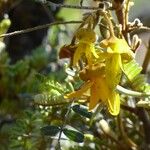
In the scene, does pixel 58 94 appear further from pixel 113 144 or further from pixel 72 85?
pixel 113 144

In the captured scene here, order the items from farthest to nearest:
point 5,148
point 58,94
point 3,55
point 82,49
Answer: point 3,55 → point 5,148 → point 58,94 → point 82,49

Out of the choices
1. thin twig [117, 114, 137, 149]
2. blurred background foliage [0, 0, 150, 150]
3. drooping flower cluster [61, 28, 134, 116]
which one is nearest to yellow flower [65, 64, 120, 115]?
drooping flower cluster [61, 28, 134, 116]

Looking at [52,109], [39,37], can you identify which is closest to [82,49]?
[52,109]

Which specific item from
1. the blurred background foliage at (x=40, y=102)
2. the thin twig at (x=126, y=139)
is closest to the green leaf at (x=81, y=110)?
the blurred background foliage at (x=40, y=102)

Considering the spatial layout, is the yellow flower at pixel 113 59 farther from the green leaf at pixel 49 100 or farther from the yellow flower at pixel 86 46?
the green leaf at pixel 49 100

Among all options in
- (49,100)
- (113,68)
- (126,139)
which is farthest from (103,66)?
(126,139)

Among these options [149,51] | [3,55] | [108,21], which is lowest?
[3,55]

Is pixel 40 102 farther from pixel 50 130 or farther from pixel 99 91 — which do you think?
pixel 99 91

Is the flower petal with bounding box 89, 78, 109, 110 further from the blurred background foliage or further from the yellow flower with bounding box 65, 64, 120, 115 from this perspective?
the blurred background foliage
